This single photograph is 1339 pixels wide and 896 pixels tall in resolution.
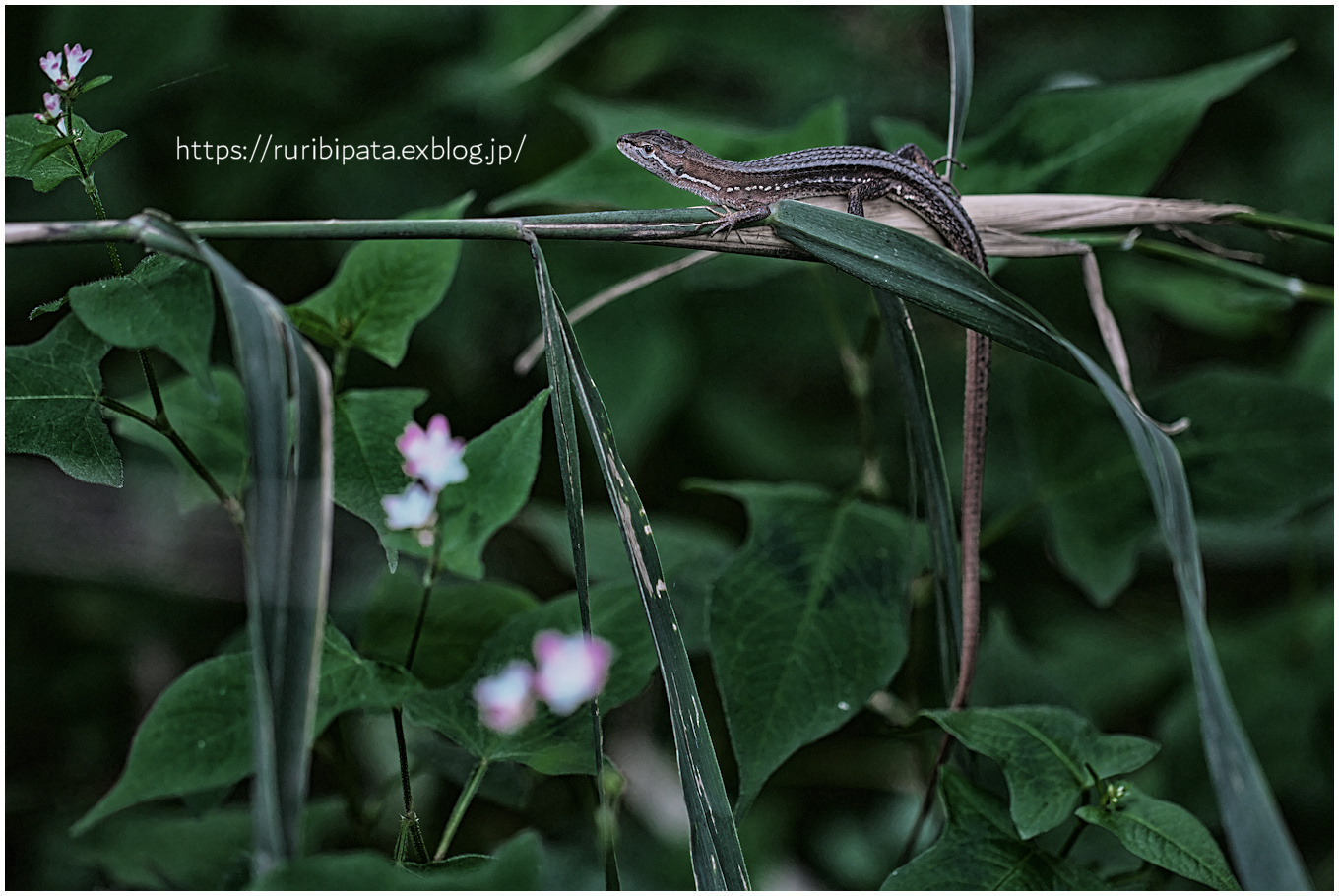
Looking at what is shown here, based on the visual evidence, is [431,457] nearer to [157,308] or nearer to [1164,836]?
[157,308]

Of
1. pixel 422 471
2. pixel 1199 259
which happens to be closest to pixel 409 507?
pixel 422 471

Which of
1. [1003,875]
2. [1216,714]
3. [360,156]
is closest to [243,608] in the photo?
[360,156]

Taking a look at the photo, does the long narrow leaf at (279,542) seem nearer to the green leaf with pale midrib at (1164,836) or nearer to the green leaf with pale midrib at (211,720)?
the green leaf with pale midrib at (211,720)

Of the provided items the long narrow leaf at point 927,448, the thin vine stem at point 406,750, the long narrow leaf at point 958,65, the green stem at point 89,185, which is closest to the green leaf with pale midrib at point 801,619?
A: the long narrow leaf at point 927,448

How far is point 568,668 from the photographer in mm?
550

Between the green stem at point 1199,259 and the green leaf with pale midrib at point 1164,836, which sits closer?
the green leaf with pale midrib at point 1164,836

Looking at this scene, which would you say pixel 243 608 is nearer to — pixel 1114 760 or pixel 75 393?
pixel 75 393

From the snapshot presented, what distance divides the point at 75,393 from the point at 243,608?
740mm

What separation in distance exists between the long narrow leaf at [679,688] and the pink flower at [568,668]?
0.23 feet

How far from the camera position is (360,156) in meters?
0.99

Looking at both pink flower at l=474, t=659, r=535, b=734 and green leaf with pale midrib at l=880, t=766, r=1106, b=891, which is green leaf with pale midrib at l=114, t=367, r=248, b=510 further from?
green leaf with pale midrib at l=880, t=766, r=1106, b=891

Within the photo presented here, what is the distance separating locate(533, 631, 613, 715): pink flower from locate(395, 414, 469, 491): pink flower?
0.12 metres

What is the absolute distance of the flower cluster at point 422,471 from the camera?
0.54 meters

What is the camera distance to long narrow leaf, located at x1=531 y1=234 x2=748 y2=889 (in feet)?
1.45
